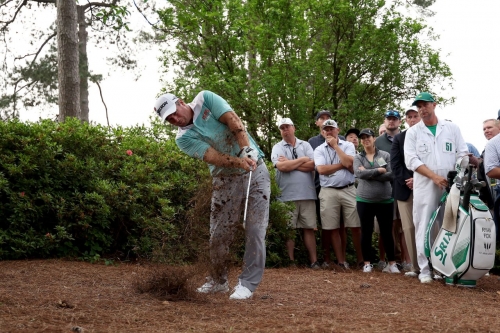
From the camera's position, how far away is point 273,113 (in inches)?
684

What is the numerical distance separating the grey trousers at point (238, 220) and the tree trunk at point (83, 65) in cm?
1462

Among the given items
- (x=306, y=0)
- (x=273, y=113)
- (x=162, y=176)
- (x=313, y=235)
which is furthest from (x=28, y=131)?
(x=306, y=0)

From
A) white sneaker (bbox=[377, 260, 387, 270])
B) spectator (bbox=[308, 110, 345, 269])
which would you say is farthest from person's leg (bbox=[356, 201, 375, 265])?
spectator (bbox=[308, 110, 345, 269])

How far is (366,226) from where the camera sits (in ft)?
32.8

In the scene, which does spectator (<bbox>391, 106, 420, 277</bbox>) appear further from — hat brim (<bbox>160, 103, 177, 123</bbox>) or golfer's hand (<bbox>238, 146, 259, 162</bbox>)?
hat brim (<bbox>160, 103, 177, 123</bbox>)

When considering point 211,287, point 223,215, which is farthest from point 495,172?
point 211,287

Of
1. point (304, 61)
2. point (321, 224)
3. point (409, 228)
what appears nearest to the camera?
point (409, 228)

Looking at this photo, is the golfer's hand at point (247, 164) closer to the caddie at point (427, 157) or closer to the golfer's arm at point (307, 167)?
the caddie at point (427, 157)

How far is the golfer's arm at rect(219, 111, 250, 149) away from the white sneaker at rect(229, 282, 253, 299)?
137cm

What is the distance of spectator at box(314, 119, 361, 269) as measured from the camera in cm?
1030

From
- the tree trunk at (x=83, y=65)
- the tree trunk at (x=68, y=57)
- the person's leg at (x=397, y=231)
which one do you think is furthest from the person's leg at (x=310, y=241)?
the tree trunk at (x=83, y=65)

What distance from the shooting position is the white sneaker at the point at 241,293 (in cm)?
642

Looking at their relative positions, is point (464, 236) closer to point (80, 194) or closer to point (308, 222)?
point (308, 222)

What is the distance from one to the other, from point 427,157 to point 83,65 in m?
16.2
